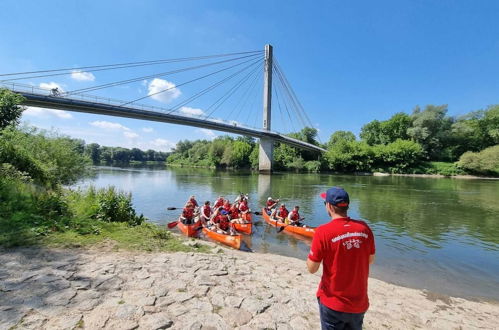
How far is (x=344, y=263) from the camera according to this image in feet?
7.64

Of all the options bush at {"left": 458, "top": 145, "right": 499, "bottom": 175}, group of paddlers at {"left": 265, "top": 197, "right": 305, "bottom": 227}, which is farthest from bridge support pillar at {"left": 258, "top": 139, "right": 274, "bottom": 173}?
group of paddlers at {"left": 265, "top": 197, "right": 305, "bottom": 227}

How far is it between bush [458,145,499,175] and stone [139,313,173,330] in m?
64.2

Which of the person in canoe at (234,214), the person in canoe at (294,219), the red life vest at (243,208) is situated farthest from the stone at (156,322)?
the red life vest at (243,208)

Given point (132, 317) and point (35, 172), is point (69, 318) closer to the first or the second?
point (132, 317)

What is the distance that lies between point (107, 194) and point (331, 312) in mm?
8505

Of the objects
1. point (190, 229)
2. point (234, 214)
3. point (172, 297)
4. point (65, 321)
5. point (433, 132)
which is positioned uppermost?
point (433, 132)

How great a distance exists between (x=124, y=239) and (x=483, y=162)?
64076mm

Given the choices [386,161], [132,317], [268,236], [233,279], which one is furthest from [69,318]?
[386,161]

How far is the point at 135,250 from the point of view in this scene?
20.0 feet

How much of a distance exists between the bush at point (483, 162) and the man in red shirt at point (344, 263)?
63534 mm

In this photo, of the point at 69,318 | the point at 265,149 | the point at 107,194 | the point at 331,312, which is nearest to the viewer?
the point at 331,312

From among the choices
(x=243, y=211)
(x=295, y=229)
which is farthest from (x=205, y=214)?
(x=295, y=229)

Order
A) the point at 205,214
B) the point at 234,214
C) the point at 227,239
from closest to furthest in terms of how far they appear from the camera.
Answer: the point at 227,239 → the point at 205,214 → the point at 234,214

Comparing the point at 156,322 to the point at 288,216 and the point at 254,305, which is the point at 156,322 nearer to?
the point at 254,305
